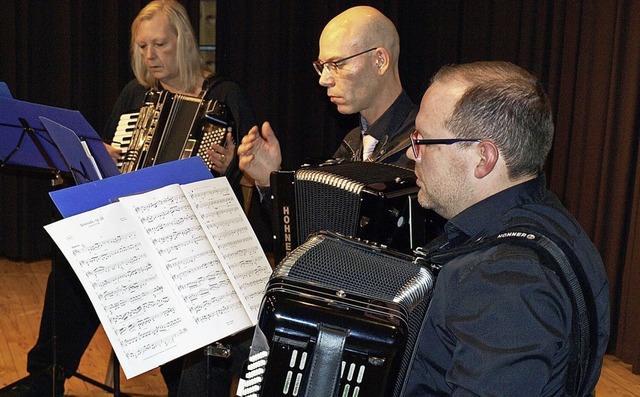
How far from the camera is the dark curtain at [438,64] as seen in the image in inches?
173

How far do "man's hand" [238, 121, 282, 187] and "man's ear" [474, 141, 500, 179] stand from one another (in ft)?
4.10

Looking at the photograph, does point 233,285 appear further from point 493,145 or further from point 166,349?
point 493,145

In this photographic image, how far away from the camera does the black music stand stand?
2842 millimetres

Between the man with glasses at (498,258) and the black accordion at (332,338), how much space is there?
0.10 m

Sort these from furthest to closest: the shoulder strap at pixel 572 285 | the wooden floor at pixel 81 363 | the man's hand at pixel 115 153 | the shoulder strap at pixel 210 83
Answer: the wooden floor at pixel 81 363, the shoulder strap at pixel 210 83, the man's hand at pixel 115 153, the shoulder strap at pixel 572 285

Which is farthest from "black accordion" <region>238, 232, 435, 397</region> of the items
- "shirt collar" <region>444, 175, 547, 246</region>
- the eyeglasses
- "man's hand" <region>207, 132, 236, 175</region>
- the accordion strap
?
"man's hand" <region>207, 132, 236, 175</region>

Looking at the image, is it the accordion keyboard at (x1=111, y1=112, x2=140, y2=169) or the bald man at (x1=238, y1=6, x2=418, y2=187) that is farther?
the accordion keyboard at (x1=111, y1=112, x2=140, y2=169)

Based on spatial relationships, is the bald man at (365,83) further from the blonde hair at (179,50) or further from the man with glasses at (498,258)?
the man with glasses at (498,258)

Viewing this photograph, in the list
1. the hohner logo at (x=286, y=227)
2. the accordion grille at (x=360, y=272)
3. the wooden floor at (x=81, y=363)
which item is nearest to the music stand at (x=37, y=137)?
the hohner logo at (x=286, y=227)

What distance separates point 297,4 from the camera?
6488mm

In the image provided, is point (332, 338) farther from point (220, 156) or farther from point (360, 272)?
point (220, 156)

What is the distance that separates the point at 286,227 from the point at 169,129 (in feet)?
3.60

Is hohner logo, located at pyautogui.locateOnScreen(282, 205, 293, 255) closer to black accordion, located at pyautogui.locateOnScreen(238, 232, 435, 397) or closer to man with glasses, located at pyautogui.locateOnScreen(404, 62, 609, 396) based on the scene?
man with glasses, located at pyautogui.locateOnScreen(404, 62, 609, 396)

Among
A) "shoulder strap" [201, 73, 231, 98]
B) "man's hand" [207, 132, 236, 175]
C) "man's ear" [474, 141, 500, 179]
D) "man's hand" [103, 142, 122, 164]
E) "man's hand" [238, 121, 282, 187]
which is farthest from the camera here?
"shoulder strap" [201, 73, 231, 98]
